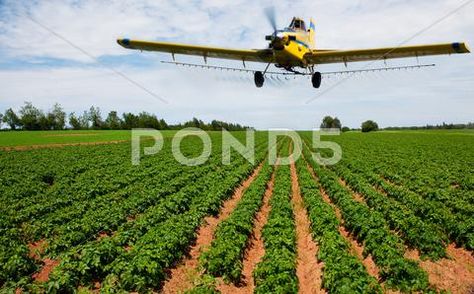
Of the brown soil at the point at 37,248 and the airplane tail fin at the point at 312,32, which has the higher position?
the airplane tail fin at the point at 312,32

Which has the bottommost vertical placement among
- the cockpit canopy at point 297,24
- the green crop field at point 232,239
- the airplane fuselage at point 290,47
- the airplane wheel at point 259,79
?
the green crop field at point 232,239

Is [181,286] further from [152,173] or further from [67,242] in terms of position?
[152,173]

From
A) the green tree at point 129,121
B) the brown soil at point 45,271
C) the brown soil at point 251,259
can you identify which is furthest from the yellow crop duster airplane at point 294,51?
the green tree at point 129,121

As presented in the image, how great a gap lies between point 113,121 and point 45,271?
13903cm

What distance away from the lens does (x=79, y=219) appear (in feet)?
52.3

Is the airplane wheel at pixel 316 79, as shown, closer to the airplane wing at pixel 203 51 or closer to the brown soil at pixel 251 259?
the airplane wing at pixel 203 51

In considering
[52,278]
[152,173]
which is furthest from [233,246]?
[152,173]

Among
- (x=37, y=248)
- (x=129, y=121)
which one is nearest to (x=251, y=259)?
Result: (x=37, y=248)

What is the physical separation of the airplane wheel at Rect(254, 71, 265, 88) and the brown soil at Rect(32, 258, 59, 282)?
32.7 ft

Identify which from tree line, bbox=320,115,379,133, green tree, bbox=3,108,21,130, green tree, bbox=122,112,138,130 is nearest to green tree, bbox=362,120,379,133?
tree line, bbox=320,115,379,133

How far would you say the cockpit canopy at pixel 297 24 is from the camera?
1559cm

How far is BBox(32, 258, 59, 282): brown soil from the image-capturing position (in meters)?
10.9

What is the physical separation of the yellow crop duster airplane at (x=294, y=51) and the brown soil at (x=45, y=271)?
8.69 m

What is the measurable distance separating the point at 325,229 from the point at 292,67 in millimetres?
6394
